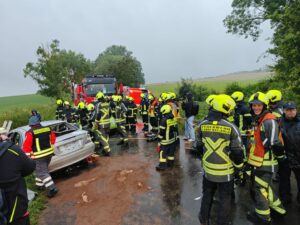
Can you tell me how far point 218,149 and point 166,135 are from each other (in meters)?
2.90

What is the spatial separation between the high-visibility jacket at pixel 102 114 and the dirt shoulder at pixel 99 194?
1.39 metres

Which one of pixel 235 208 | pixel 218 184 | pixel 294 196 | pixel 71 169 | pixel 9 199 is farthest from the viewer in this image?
pixel 71 169

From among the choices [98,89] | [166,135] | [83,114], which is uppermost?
[98,89]

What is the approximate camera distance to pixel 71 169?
7.18m

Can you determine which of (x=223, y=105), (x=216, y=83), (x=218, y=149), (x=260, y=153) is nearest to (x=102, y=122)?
(x=218, y=149)

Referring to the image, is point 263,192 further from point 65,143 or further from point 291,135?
point 65,143

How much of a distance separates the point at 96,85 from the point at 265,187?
536 inches

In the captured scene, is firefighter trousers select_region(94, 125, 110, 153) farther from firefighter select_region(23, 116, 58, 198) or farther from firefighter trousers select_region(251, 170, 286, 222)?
firefighter trousers select_region(251, 170, 286, 222)

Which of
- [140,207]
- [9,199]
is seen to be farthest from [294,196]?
[9,199]

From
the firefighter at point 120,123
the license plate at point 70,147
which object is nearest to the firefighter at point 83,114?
the firefighter at point 120,123

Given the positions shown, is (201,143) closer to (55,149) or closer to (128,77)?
(55,149)

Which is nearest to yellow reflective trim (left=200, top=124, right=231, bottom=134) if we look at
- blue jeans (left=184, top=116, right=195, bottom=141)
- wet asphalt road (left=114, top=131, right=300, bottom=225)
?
wet asphalt road (left=114, top=131, right=300, bottom=225)

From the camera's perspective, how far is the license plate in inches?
252

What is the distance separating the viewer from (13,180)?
2910mm
